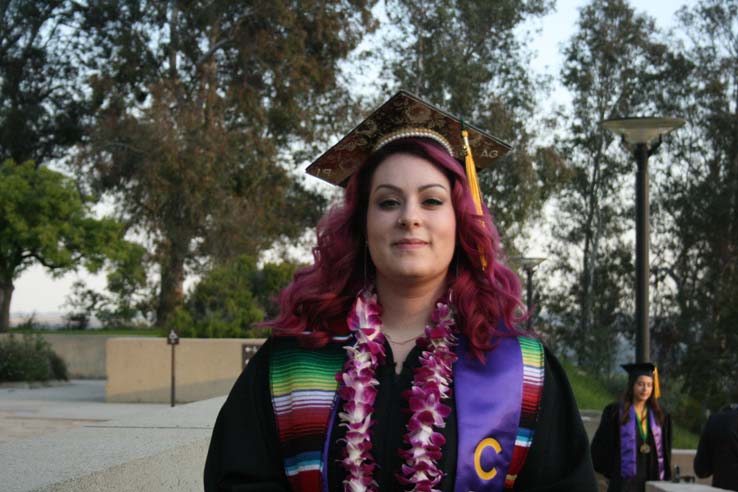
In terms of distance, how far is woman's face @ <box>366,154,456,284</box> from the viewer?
2744mm

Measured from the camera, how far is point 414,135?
2.90m

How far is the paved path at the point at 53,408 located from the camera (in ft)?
44.0

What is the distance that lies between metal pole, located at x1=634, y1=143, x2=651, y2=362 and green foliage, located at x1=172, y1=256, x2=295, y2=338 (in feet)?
28.9

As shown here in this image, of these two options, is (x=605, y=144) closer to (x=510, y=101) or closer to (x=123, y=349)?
(x=510, y=101)

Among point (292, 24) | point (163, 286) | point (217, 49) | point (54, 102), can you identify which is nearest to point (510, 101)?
point (292, 24)

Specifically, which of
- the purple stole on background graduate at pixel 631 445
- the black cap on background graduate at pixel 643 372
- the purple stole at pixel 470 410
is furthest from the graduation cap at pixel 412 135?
the black cap on background graduate at pixel 643 372

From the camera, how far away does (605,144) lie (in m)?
39.0

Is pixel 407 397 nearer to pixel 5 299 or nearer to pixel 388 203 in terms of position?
pixel 388 203

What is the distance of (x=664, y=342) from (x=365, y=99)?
14608 mm

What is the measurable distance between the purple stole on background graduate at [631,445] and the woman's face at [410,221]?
24.0 feet

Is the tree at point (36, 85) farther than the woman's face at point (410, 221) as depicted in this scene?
Yes

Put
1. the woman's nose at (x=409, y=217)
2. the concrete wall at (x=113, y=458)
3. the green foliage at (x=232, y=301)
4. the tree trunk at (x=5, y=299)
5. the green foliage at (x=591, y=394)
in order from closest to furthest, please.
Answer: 1. the woman's nose at (x=409, y=217)
2. the concrete wall at (x=113, y=458)
3. the green foliage at (x=232, y=301)
4. the green foliage at (x=591, y=394)
5. the tree trunk at (x=5, y=299)

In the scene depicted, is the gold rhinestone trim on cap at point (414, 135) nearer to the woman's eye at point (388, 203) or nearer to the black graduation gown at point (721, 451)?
the woman's eye at point (388, 203)

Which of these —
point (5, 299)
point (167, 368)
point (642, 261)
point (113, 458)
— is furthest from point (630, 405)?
point (5, 299)
